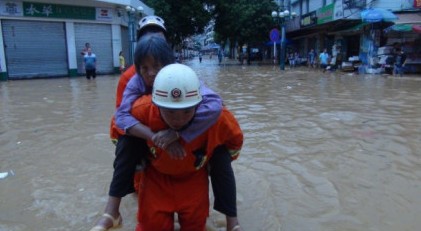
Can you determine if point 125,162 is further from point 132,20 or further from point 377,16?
point 132,20

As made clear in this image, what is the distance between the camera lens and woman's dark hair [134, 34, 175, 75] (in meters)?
2.51

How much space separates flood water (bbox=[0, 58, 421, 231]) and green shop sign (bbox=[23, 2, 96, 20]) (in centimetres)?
1258

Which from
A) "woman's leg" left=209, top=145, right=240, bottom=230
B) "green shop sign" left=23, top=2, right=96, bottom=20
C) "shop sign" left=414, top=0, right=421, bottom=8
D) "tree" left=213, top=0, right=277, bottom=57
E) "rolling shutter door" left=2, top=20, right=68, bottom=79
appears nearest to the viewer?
"woman's leg" left=209, top=145, right=240, bottom=230

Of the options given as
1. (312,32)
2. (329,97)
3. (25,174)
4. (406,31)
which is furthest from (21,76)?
(312,32)

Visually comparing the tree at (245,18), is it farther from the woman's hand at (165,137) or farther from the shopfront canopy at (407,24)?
the woman's hand at (165,137)

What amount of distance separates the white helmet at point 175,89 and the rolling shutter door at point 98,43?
1965 cm

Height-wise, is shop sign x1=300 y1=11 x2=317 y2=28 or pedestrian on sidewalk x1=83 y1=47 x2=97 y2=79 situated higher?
shop sign x1=300 y1=11 x2=317 y2=28

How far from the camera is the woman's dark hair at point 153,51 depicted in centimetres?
251

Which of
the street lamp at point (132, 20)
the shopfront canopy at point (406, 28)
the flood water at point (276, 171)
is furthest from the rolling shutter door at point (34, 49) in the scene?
the shopfront canopy at point (406, 28)

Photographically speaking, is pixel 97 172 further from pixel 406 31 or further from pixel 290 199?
pixel 406 31

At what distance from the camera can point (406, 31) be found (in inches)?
768

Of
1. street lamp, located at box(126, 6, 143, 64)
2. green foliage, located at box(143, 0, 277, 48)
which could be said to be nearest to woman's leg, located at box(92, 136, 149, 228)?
street lamp, located at box(126, 6, 143, 64)

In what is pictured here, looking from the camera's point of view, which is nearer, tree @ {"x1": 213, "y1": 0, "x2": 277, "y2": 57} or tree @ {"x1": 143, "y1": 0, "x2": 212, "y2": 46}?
tree @ {"x1": 143, "y1": 0, "x2": 212, "y2": 46}

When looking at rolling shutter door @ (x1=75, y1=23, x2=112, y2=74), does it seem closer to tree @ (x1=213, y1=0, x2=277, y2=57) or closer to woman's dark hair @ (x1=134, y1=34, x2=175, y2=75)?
tree @ (x1=213, y1=0, x2=277, y2=57)
